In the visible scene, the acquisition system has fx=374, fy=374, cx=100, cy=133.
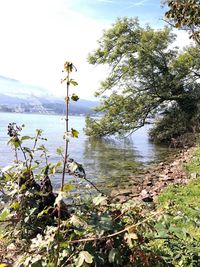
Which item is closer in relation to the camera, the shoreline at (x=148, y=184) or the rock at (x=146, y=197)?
the rock at (x=146, y=197)

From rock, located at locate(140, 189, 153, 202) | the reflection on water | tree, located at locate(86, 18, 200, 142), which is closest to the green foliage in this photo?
rock, located at locate(140, 189, 153, 202)

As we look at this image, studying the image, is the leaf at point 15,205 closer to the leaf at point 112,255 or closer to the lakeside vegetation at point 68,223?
the lakeside vegetation at point 68,223

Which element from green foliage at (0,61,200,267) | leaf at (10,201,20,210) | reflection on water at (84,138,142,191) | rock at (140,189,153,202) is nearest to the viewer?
green foliage at (0,61,200,267)

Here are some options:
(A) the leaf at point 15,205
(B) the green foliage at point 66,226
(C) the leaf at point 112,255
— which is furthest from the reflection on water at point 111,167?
(C) the leaf at point 112,255

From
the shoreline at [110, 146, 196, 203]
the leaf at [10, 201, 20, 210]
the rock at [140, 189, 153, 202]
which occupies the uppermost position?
the leaf at [10, 201, 20, 210]

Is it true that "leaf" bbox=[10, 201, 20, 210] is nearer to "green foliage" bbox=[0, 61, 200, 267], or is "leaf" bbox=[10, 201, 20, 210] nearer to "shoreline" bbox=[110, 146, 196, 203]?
"green foliage" bbox=[0, 61, 200, 267]

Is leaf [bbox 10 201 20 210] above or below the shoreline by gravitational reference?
above

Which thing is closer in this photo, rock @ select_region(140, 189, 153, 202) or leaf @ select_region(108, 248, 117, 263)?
leaf @ select_region(108, 248, 117, 263)

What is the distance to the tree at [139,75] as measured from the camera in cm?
3547

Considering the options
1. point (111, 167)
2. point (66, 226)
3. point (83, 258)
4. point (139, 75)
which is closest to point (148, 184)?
point (111, 167)

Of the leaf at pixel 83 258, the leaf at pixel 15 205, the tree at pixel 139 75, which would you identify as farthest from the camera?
the tree at pixel 139 75

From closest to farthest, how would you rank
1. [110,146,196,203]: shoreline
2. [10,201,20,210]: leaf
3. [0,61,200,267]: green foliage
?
[0,61,200,267]: green foliage, [10,201,20,210]: leaf, [110,146,196,203]: shoreline

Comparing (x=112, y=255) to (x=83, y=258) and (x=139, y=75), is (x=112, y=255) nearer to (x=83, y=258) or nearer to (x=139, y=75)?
(x=83, y=258)

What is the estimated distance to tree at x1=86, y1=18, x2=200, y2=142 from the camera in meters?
35.5
